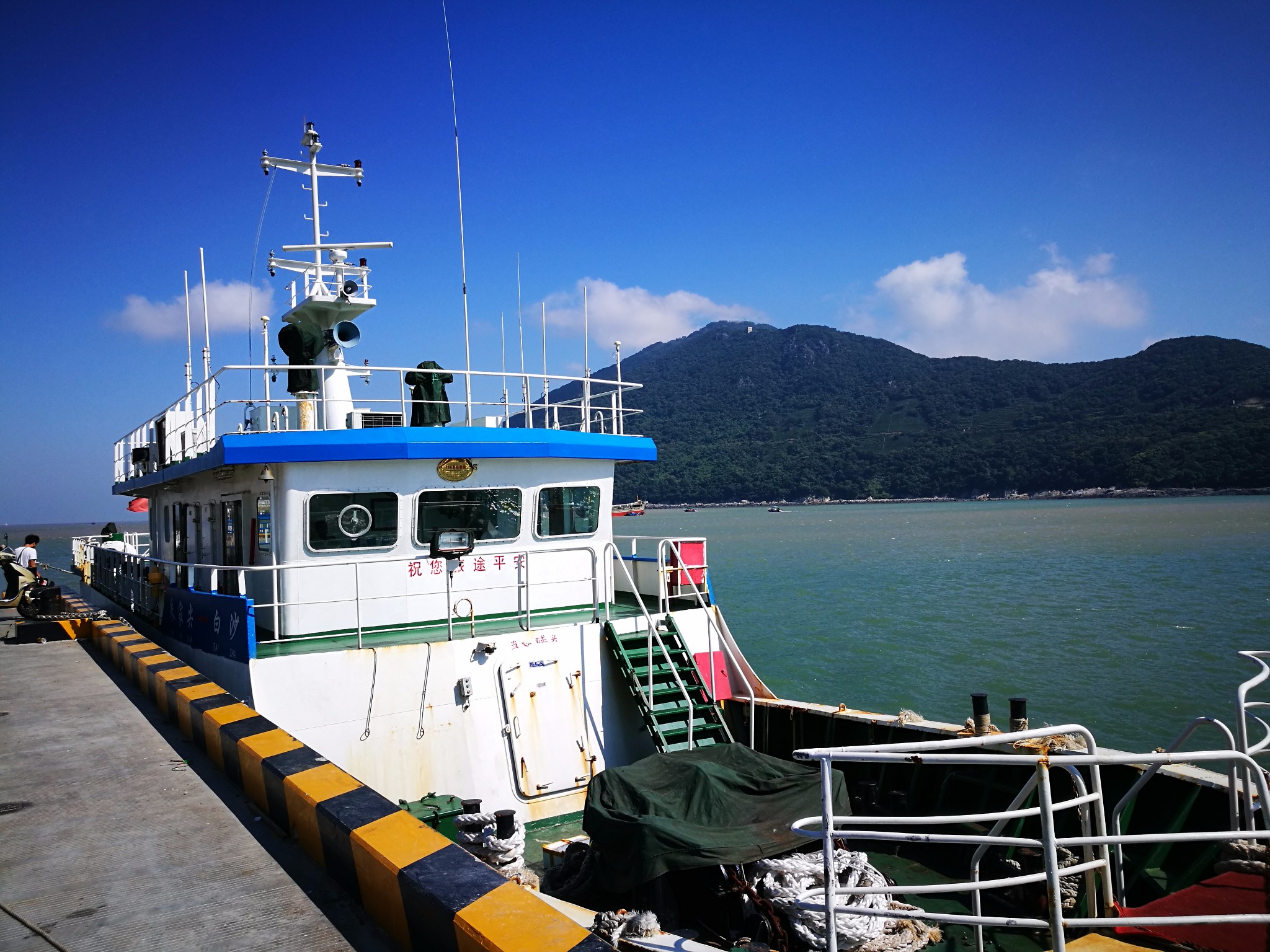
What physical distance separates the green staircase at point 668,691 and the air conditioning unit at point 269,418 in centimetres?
455

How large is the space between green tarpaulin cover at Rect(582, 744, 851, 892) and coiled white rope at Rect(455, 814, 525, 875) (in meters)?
0.82

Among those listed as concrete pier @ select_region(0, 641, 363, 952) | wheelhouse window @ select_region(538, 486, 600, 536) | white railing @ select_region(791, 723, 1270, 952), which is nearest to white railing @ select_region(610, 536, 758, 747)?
wheelhouse window @ select_region(538, 486, 600, 536)

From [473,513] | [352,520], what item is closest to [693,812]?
[473,513]

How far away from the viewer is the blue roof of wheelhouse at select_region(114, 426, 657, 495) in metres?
9.09

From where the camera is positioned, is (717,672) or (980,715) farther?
(717,672)

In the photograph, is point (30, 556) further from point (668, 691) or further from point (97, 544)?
point (668, 691)

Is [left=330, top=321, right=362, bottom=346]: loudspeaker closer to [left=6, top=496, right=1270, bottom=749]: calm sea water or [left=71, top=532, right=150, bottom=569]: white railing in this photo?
[left=6, top=496, right=1270, bottom=749]: calm sea water

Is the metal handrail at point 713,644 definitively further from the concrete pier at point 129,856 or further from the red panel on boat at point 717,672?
the concrete pier at point 129,856

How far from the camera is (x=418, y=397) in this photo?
10938 millimetres

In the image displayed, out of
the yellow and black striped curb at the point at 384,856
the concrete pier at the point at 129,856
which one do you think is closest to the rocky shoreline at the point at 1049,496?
the yellow and black striped curb at the point at 384,856

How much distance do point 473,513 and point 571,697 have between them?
247 centimetres

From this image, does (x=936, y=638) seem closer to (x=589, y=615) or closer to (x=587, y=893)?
(x=589, y=615)

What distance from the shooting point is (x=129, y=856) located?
4.62 m

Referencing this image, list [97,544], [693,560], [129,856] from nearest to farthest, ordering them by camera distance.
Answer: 1. [129,856]
2. [693,560]
3. [97,544]
